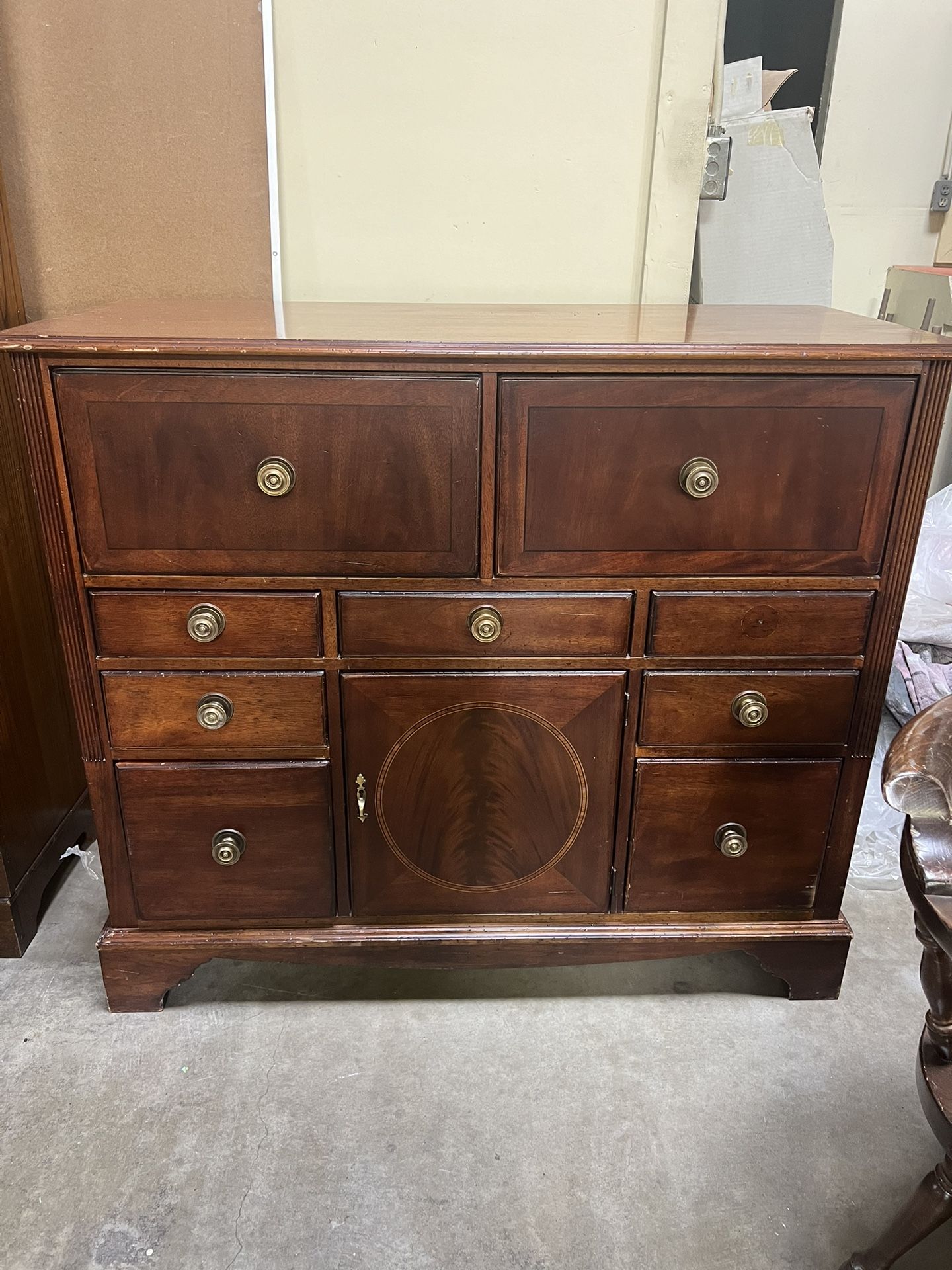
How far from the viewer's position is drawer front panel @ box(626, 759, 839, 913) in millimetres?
1460

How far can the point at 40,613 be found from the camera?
1.80 meters

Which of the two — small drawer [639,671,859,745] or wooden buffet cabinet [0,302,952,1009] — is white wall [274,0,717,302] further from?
small drawer [639,671,859,745]

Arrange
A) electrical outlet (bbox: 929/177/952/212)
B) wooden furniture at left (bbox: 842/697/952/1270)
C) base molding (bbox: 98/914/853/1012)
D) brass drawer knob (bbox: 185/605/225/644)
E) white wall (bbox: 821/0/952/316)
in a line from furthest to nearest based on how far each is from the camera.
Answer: electrical outlet (bbox: 929/177/952/212)
white wall (bbox: 821/0/952/316)
base molding (bbox: 98/914/853/1012)
brass drawer knob (bbox: 185/605/225/644)
wooden furniture at left (bbox: 842/697/952/1270)

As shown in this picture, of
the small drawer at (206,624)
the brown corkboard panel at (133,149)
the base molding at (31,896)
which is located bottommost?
the base molding at (31,896)

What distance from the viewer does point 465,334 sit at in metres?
1.26

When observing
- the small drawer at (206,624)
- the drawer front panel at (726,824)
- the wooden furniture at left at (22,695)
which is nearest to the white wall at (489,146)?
the wooden furniture at left at (22,695)

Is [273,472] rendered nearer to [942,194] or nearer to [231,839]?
[231,839]

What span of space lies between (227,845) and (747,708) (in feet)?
2.90

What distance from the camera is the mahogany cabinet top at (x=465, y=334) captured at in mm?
1173

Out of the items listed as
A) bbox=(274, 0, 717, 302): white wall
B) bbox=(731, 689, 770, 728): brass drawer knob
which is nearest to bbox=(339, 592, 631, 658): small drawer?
bbox=(731, 689, 770, 728): brass drawer knob

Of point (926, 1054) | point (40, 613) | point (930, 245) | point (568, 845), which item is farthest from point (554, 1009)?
point (930, 245)

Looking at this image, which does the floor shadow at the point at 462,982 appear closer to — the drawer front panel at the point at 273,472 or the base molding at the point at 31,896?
the base molding at the point at 31,896

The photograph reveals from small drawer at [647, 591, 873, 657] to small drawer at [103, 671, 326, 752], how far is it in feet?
1.81

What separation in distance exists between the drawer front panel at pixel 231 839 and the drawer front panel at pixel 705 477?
537 mm
